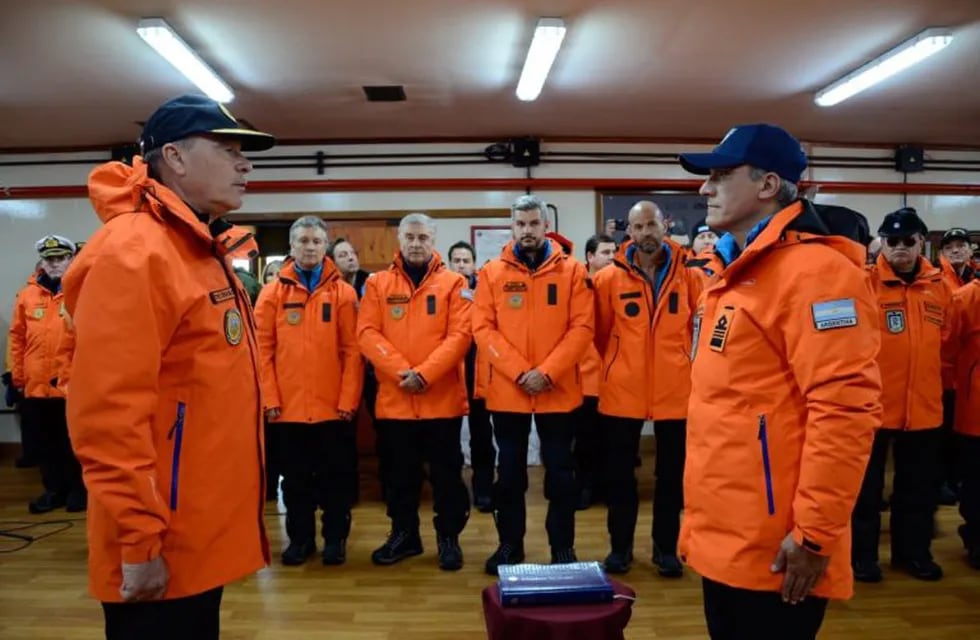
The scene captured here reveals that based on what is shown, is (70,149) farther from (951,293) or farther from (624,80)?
(951,293)

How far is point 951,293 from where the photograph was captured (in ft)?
11.0

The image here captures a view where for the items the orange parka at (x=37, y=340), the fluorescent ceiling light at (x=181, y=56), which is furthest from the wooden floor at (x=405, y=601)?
the fluorescent ceiling light at (x=181, y=56)

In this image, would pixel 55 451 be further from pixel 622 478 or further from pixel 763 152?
pixel 763 152

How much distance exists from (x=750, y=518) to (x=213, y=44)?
427cm

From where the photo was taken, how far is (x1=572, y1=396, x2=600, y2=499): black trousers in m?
4.34

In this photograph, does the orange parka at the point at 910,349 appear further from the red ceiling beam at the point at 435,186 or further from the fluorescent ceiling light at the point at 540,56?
the red ceiling beam at the point at 435,186

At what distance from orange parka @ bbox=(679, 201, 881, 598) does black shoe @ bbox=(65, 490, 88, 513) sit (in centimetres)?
445

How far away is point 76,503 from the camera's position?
14.0 feet

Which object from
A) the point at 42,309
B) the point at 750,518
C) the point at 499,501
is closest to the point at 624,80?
the point at 499,501

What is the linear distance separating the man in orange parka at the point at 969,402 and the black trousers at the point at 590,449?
2.06m

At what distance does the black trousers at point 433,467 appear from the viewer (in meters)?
3.19

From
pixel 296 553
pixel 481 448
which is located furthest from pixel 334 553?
pixel 481 448

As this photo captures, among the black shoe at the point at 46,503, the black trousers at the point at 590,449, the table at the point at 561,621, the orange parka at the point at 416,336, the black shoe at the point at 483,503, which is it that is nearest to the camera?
the table at the point at 561,621

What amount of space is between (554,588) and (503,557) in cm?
148
